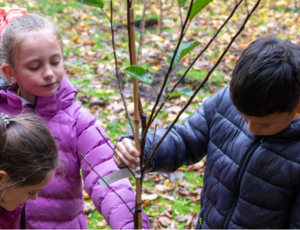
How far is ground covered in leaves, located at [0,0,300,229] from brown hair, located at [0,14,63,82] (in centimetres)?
152

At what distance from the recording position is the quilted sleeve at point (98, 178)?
4.01ft

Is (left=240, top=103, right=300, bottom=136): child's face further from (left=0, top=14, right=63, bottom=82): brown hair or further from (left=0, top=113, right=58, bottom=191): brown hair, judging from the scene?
(left=0, top=14, right=63, bottom=82): brown hair

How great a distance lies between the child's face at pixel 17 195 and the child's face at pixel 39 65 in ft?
1.19

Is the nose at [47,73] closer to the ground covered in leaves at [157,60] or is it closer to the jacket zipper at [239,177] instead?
the jacket zipper at [239,177]

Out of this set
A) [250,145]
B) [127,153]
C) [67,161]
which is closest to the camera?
[127,153]

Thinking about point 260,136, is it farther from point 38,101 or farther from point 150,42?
point 150,42

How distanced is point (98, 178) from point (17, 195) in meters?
0.32

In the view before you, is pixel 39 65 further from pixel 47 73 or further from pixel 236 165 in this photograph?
pixel 236 165

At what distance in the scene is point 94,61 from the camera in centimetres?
490

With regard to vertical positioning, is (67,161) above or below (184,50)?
below

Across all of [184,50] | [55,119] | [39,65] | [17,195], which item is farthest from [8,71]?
[184,50]

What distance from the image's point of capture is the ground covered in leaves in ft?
8.64

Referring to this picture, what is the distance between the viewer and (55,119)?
1.37 metres

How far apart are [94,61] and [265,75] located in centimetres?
414
